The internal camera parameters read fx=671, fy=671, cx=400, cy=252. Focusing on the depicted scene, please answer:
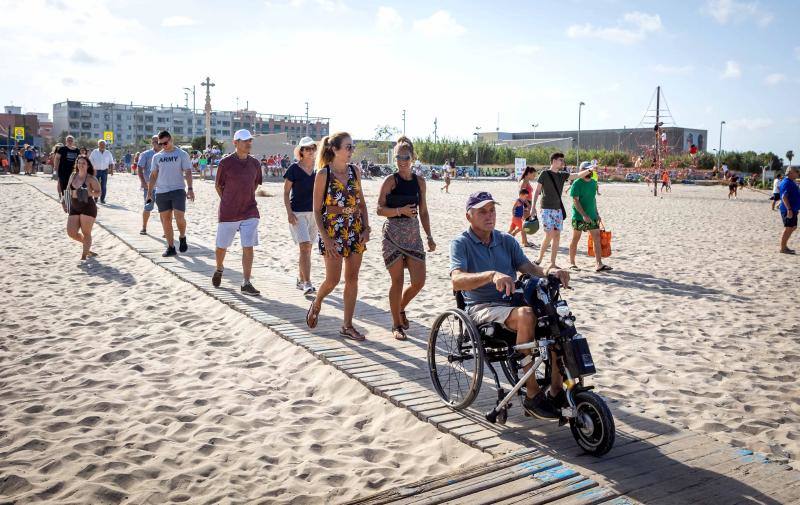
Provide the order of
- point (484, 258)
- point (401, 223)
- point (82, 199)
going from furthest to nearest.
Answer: point (82, 199), point (401, 223), point (484, 258)

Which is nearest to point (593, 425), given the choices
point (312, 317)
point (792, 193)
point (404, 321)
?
point (404, 321)

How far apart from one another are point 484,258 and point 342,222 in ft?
6.06

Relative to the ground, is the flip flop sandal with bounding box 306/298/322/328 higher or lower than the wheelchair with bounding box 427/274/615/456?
lower

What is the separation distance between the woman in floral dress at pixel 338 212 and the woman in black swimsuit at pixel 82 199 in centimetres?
589

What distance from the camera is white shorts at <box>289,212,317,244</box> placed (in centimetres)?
776

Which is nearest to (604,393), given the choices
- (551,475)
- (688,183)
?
(551,475)

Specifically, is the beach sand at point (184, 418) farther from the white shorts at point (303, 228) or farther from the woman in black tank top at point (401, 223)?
the white shorts at point (303, 228)

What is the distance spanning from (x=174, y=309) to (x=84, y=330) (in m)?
1.12

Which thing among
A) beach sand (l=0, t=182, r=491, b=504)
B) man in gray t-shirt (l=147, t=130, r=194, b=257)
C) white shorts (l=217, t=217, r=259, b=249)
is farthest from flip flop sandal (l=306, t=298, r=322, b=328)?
man in gray t-shirt (l=147, t=130, r=194, b=257)

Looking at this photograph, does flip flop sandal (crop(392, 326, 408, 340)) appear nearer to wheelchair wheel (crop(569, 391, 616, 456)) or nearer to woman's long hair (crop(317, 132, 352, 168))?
woman's long hair (crop(317, 132, 352, 168))

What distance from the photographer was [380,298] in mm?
8000

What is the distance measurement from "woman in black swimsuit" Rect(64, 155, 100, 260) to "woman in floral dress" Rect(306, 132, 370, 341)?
19.3 ft

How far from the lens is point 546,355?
358cm

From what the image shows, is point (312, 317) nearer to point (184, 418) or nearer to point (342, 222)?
point (342, 222)
